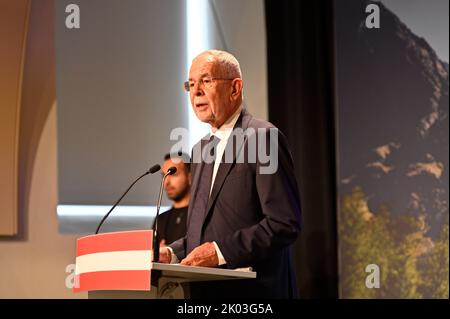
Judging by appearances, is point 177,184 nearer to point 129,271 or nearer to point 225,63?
point 225,63

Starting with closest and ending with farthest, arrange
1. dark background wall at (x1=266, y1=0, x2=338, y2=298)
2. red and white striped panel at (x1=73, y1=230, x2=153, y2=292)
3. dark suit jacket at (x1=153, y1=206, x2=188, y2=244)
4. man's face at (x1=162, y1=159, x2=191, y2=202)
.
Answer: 1. red and white striped panel at (x1=73, y1=230, x2=153, y2=292)
2. dark suit jacket at (x1=153, y1=206, x2=188, y2=244)
3. man's face at (x1=162, y1=159, x2=191, y2=202)
4. dark background wall at (x1=266, y1=0, x2=338, y2=298)

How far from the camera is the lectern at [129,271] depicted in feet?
8.50

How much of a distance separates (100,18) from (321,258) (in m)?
2.34

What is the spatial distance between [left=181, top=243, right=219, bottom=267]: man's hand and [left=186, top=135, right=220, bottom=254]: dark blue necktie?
0.17m

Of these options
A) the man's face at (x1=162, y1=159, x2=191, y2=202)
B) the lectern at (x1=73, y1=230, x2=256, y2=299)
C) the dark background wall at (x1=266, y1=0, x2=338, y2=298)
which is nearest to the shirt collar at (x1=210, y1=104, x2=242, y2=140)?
the lectern at (x1=73, y1=230, x2=256, y2=299)

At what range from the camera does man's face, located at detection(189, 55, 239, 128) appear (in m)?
3.20

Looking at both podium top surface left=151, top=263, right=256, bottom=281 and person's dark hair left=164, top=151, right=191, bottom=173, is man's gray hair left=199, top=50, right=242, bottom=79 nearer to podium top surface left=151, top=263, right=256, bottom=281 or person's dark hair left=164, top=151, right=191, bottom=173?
podium top surface left=151, top=263, right=256, bottom=281

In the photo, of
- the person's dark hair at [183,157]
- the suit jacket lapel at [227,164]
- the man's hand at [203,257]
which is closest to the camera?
the man's hand at [203,257]

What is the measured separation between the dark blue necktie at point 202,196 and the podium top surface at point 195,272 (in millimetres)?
349

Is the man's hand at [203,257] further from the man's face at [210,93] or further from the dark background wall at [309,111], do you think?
the dark background wall at [309,111]

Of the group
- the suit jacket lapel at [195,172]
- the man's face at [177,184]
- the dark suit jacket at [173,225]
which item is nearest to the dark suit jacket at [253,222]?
the suit jacket lapel at [195,172]
